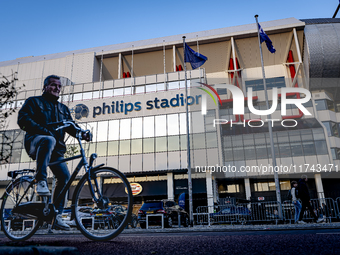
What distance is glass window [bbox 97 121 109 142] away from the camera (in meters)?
29.2

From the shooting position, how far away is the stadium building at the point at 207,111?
91.6 feet

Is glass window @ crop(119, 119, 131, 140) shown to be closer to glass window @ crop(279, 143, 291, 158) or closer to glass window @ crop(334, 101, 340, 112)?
glass window @ crop(279, 143, 291, 158)

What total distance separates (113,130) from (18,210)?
82.5ft

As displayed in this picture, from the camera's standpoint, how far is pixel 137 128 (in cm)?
2888

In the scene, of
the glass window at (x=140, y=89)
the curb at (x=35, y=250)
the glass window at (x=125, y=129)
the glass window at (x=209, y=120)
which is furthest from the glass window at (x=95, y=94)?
the curb at (x=35, y=250)

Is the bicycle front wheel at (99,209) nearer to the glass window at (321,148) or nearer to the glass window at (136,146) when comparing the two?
the glass window at (136,146)

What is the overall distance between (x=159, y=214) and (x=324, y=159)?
77.8ft

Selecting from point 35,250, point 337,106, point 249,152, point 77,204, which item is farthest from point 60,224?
point 337,106

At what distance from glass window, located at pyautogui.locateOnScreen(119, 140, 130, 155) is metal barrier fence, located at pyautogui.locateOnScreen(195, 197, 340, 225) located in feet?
45.3

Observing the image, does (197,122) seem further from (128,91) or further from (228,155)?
(128,91)

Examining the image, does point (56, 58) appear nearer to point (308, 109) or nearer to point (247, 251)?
point (308, 109)

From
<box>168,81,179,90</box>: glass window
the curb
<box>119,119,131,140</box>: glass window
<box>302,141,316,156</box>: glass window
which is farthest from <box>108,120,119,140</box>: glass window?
the curb

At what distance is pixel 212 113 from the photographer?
1104 inches

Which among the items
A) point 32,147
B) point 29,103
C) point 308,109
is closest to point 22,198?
point 32,147
